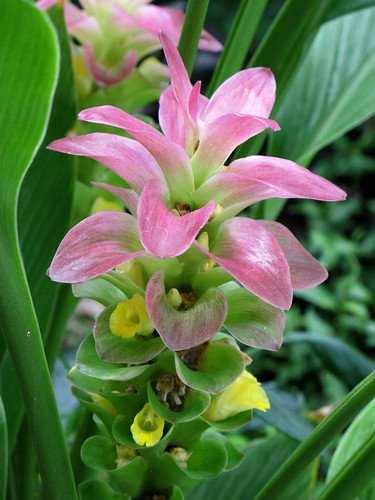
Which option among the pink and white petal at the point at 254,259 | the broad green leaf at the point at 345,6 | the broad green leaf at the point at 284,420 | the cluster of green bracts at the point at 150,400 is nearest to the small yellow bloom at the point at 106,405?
the cluster of green bracts at the point at 150,400

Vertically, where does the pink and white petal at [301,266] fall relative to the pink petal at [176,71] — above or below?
below

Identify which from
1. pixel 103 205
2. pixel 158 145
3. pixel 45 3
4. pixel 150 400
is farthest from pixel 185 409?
pixel 45 3

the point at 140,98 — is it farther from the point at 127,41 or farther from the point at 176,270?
the point at 176,270

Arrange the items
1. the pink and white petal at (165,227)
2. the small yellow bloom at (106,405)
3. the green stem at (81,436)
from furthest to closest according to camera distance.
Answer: the green stem at (81,436)
the small yellow bloom at (106,405)
the pink and white petal at (165,227)

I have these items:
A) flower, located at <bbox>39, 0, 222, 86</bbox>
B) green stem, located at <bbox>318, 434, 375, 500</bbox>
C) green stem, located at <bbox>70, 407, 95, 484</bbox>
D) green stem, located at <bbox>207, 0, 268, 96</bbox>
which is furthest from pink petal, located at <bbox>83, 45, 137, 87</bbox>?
green stem, located at <bbox>318, 434, 375, 500</bbox>

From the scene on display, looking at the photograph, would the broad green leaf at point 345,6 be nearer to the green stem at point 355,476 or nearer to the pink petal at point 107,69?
the pink petal at point 107,69

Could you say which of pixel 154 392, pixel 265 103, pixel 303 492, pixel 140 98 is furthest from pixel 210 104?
pixel 303 492

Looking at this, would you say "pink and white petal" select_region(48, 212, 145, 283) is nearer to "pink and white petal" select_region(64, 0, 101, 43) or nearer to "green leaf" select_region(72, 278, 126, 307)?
"green leaf" select_region(72, 278, 126, 307)
